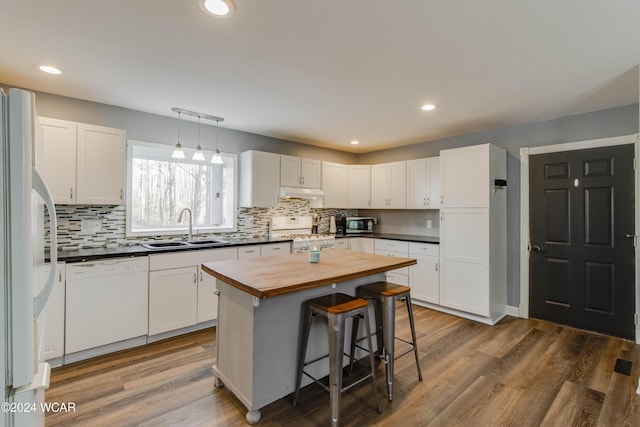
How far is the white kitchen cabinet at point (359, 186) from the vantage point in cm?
517

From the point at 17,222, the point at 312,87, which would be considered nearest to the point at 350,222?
the point at 312,87

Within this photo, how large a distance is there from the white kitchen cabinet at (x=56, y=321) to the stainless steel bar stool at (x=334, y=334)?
2.02 meters

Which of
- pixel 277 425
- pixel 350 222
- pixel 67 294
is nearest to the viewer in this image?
pixel 277 425

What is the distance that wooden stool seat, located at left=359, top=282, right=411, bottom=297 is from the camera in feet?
7.22

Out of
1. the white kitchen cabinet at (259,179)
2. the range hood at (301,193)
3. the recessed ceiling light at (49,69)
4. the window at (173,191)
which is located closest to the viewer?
the recessed ceiling light at (49,69)

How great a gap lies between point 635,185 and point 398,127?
2449 mm

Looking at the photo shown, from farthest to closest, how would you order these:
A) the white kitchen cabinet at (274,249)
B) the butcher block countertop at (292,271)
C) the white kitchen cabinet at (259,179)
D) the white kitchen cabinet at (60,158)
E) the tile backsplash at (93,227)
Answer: the white kitchen cabinet at (259,179) → the white kitchen cabinet at (274,249) → the tile backsplash at (93,227) → the white kitchen cabinet at (60,158) → the butcher block countertop at (292,271)

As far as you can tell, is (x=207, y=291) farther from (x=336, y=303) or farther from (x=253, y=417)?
(x=336, y=303)

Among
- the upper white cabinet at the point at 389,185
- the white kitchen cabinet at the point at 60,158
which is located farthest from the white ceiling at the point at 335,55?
the upper white cabinet at the point at 389,185

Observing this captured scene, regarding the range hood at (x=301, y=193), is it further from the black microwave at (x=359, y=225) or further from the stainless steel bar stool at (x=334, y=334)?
the stainless steel bar stool at (x=334, y=334)

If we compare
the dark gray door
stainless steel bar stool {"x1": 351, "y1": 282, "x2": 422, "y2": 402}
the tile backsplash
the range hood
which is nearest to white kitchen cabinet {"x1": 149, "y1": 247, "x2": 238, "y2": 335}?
the tile backsplash

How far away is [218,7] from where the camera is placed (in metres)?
1.64

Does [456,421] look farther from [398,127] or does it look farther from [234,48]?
[398,127]

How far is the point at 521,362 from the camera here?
2.64 m
